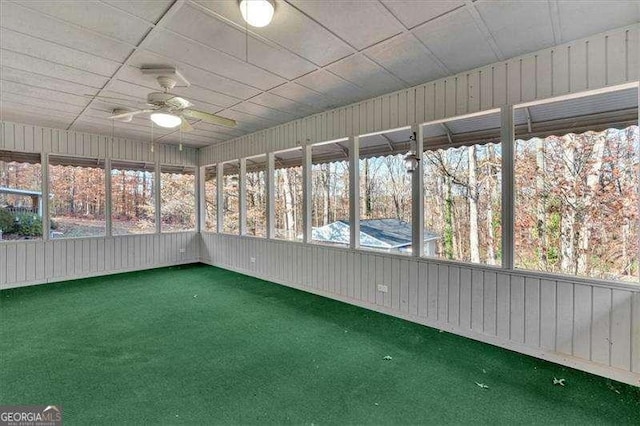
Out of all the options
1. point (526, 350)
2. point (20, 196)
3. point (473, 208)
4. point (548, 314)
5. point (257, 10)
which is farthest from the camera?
point (20, 196)

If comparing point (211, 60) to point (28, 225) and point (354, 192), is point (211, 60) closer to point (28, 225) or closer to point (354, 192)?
point (354, 192)

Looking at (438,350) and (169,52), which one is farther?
(438,350)

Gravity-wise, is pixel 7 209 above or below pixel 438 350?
above

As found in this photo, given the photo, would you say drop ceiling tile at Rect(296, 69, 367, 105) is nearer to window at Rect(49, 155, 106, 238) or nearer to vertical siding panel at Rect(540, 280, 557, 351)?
vertical siding panel at Rect(540, 280, 557, 351)

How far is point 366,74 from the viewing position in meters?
3.33

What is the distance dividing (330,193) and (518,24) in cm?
309

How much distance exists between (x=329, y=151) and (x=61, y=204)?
5.04 m

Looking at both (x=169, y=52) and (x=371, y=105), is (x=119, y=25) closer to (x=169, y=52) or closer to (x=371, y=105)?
(x=169, y=52)

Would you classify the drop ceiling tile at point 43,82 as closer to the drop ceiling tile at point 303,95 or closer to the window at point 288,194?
the drop ceiling tile at point 303,95

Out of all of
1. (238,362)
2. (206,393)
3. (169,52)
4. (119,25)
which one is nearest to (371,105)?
(169,52)

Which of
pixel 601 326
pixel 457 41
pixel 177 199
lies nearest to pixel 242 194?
pixel 177 199

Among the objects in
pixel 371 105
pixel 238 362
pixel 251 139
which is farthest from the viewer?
pixel 251 139

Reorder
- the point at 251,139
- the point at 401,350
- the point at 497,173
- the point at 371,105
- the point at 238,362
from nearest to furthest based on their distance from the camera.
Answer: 1. the point at 238,362
2. the point at 401,350
3. the point at 497,173
4. the point at 371,105
5. the point at 251,139

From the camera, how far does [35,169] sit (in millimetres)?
5332
